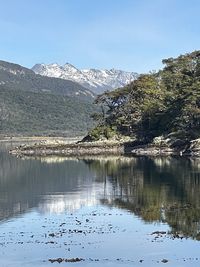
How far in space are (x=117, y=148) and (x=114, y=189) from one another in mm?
60676

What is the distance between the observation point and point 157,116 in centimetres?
11875

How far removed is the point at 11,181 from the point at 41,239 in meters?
36.4

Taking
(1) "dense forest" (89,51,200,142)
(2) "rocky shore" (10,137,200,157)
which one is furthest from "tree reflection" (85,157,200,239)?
(1) "dense forest" (89,51,200,142)

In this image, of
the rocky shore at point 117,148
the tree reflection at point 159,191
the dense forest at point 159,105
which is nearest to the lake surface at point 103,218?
the tree reflection at point 159,191

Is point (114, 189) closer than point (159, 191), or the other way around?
point (159, 191)

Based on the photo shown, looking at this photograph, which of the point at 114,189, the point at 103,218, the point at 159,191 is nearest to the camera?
the point at 103,218

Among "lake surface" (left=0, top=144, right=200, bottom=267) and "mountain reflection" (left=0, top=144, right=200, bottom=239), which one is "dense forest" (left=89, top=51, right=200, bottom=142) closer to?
"mountain reflection" (left=0, top=144, right=200, bottom=239)

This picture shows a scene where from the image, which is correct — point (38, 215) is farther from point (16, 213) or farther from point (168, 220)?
point (168, 220)

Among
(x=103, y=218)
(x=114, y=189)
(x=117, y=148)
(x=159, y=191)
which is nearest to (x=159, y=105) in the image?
(x=117, y=148)

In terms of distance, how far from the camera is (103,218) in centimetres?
4128

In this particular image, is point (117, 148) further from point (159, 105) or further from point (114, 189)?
point (114, 189)

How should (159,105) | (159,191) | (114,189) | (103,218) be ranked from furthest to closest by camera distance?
(159,105) < (114,189) < (159,191) < (103,218)

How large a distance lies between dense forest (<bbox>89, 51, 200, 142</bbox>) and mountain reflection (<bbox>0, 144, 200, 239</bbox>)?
25.3 m

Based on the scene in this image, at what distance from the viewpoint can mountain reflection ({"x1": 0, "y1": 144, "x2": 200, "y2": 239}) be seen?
1687 inches
